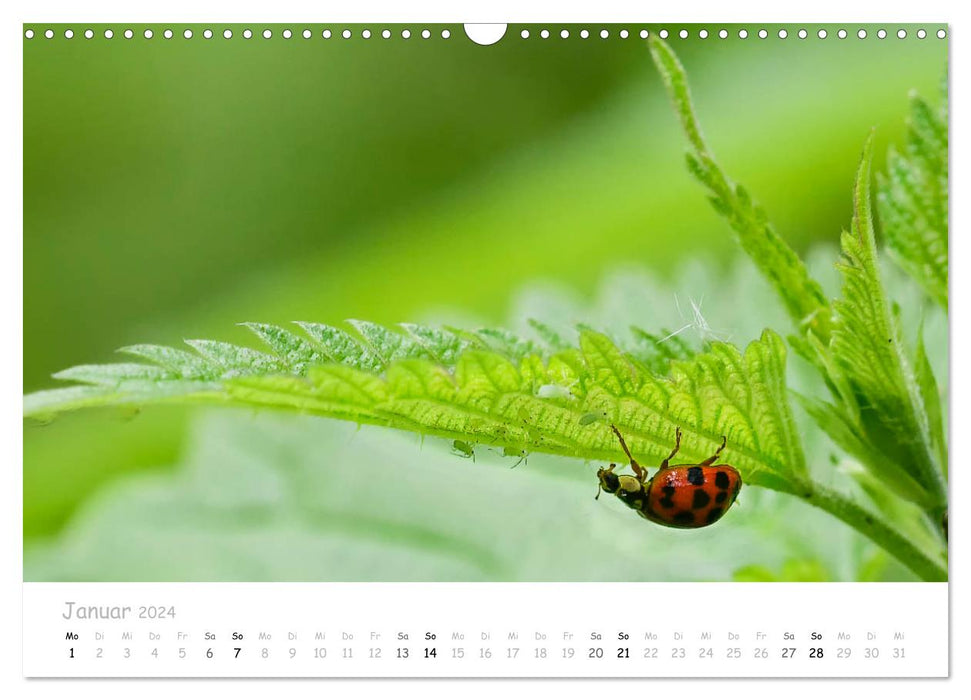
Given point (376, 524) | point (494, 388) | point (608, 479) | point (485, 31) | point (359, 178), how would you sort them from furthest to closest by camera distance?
point (359, 178) → point (376, 524) → point (485, 31) → point (608, 479) → point (494, 388)

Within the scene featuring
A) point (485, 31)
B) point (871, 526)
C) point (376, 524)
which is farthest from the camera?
point (376, 524)

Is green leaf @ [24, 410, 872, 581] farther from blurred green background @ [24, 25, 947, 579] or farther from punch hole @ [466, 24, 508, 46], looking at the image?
punch hole @ [466, 24, 508, 46]

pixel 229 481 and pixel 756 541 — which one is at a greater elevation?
pixel 229 481

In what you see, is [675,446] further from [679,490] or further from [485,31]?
[485,31]

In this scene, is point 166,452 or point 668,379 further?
point 166,452

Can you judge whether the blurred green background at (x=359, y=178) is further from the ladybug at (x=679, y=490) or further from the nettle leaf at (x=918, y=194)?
the ladybug at (x=679, y=490)

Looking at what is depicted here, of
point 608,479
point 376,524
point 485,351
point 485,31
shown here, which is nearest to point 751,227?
point 485,351
